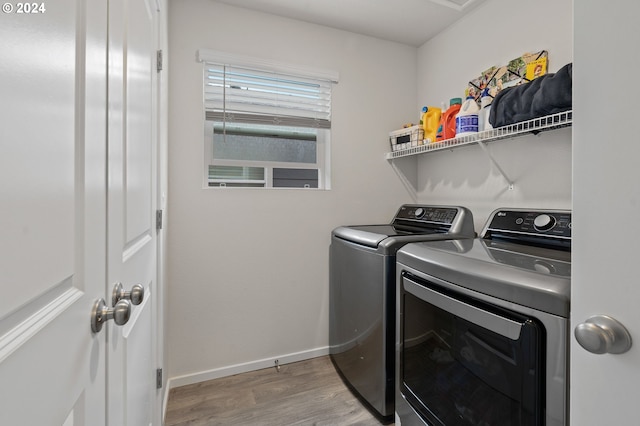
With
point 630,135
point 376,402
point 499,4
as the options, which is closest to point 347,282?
point 376,402

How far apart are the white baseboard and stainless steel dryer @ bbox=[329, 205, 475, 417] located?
17 cm

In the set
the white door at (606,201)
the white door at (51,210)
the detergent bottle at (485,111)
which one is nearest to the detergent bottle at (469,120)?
the detergent bottle at (485,111)

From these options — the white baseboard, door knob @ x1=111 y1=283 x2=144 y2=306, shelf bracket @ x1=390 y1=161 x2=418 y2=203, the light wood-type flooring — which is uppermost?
shelf bracket @ x1=390 y1=161 x2=418 y2=203

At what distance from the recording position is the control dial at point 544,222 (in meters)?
1.35

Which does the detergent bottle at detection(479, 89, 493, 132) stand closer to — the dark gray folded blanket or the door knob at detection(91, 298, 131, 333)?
the dark gray folded blanket

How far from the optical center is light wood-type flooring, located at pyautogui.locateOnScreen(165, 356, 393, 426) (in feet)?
5.43

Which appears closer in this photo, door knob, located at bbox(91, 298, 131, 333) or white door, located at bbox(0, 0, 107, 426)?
white door, located at bbox(0, 0, 107, 426)

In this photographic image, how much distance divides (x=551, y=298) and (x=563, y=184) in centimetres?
106

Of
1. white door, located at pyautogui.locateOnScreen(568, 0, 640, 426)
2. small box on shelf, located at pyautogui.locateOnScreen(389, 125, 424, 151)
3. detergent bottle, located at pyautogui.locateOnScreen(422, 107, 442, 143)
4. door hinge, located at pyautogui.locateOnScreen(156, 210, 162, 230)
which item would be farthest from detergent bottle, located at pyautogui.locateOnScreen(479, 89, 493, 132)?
door hinge, located at pyautogui.locateOnScreen(156, 210, 162, 230)

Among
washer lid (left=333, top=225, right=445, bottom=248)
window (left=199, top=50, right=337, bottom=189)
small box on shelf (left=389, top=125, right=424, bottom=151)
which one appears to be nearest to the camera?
washer lid (left=333, top=225, right=445, bottom=248)

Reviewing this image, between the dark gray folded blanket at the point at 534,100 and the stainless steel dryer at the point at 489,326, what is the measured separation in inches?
17.8

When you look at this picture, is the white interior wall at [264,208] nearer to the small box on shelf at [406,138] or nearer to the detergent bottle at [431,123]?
the small box on shelf at [406,138]

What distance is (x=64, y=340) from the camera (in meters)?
0.45

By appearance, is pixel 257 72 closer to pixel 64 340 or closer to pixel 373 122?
pixel 373 122
